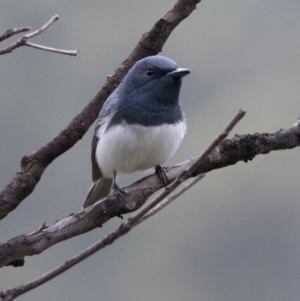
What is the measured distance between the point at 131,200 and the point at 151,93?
1234mm

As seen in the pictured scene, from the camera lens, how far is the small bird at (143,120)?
4.98 meters

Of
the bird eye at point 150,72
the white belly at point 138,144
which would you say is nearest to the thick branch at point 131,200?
the white belly at point 138,144

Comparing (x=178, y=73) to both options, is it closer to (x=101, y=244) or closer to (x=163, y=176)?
(x=163, y=176)

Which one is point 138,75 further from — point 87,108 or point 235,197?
point 235,197

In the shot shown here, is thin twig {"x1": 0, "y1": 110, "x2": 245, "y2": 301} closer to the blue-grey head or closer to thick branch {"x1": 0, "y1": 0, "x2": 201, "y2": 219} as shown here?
thick branch {"x1": 0, "y1": 0, "x2": 201, "y2": 219}

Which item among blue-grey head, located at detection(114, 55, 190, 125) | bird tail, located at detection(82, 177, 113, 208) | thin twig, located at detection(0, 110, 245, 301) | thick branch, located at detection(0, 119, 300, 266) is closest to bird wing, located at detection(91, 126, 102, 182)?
bird tail, located at detection(82, 177, 113, 208)

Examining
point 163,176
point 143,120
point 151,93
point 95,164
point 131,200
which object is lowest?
point 131,200

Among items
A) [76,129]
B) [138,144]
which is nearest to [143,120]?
[138,144]

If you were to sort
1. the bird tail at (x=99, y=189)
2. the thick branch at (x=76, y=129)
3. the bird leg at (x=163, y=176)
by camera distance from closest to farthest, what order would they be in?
the thick branch at (x=76, y=129) → the bird leg at (x=163, y=176) → the bird tail at (x=99, y=189)

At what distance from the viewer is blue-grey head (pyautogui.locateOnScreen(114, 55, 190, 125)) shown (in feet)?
16.5

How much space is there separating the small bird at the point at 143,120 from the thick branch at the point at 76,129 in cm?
26

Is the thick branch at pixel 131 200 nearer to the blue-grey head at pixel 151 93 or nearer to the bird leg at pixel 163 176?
the bird leg at pixel 163 176

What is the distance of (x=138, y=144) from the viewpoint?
4.95 meters

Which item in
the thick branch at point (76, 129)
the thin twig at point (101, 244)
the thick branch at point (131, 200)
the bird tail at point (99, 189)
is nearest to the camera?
the thin twig at point (101, 244)
